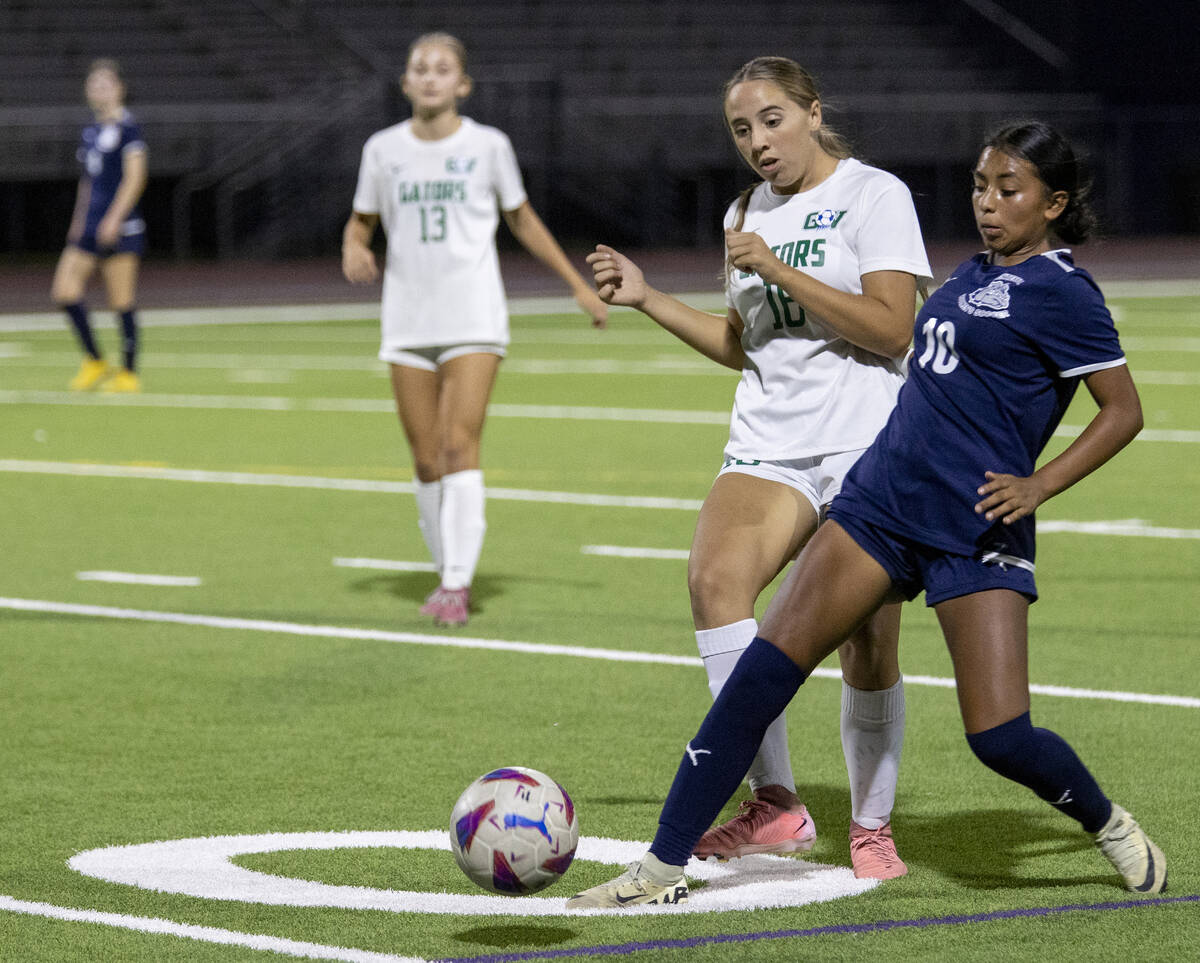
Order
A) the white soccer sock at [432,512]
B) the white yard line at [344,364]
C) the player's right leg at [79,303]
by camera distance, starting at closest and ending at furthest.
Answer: the white soccer sock at [432,512] → the player's right leg at [79,303] → the white yard line at [344,364]

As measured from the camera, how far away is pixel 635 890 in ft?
15.6

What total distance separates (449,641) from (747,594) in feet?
11.2

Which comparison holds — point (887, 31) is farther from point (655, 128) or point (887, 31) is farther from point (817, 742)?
point (817, 742)

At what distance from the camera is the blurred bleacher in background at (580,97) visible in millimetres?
37812

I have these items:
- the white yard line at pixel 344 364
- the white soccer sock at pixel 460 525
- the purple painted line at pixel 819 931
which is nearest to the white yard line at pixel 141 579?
the white soccer sock at pixel 460 525

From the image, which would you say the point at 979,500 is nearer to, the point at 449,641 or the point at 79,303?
the point at 449,641

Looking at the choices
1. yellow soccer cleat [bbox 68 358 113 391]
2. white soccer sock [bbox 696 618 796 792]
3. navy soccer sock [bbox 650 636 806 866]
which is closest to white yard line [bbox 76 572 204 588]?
white soccer sock [bbox 696 618 796 792]

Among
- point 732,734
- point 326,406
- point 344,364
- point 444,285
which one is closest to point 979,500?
point 732,734

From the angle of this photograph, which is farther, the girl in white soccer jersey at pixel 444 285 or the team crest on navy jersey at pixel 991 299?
the girl in white soccer jersey at pixel 444 285

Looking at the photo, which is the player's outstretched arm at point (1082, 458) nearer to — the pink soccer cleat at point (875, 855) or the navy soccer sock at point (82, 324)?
the pink soccer cleat at point (875, 855)

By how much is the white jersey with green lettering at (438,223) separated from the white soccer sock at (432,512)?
0.63 m

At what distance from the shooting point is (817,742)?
22.0 ft

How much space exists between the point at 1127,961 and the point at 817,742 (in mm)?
2346

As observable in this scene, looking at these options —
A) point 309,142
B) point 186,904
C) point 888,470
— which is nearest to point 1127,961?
point 888,470
